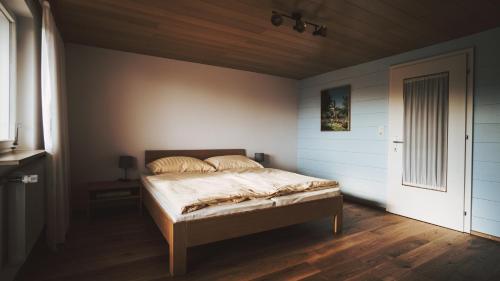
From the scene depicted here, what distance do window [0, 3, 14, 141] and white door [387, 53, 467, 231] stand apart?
13.9 ft

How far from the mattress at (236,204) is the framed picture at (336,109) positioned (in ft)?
5.74

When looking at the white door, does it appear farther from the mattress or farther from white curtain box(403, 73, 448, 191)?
the mattress

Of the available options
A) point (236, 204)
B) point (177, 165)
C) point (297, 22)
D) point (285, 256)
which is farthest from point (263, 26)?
point (285, 256)

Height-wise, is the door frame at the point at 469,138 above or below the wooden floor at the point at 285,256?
above

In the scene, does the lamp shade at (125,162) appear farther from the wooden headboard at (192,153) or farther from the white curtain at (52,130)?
the white curtain at (52,130)

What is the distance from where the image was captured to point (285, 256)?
2.22m

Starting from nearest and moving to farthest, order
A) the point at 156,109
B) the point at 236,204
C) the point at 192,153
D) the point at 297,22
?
the point at 236,204
the point at 297,22
the point at 156,109
the point at 192,153

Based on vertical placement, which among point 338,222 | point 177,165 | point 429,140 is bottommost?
point 338,222

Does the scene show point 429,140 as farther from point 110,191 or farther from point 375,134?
point 110,191

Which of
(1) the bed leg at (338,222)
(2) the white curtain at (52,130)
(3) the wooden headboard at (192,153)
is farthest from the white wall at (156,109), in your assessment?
(1) the bed leg at (338,222)

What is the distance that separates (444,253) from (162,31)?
366 cm

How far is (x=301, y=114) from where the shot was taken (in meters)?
5.10

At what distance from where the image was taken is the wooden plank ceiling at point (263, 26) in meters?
2.28

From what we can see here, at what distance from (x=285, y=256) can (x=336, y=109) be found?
9.45 ft
